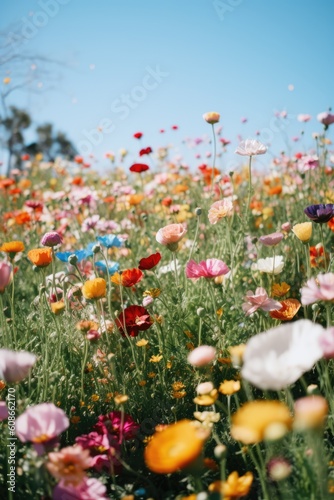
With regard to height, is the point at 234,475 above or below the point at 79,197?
below

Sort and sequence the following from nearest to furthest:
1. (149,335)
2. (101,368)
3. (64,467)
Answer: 1. (64,467)
2. (101,368)
3. (149,335)

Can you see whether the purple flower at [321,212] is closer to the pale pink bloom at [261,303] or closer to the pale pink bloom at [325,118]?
the pale pink bloom at [261,303]

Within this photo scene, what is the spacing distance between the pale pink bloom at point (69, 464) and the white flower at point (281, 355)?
0.39 meters

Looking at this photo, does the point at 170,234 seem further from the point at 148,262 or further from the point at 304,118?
the point at 304,118

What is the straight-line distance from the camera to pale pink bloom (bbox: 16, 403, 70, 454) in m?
0.91

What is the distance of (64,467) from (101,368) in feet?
2.29

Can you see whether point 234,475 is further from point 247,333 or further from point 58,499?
point 247,333

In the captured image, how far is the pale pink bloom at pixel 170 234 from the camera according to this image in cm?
166

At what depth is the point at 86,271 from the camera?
2.51 metres

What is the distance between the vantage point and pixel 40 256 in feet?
5.23

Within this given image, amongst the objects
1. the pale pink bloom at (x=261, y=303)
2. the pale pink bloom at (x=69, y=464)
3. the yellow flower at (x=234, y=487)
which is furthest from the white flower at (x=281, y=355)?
the pale pink bloom at (x=261, y=303)

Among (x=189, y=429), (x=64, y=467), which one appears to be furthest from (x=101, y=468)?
(x=189, y=429)

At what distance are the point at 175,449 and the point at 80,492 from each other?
30 centimetres

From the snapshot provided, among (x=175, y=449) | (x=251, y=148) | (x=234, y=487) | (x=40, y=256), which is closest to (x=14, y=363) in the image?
(x=175, y=449)
